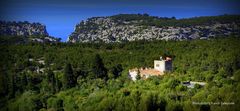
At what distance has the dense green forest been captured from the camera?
347 inches

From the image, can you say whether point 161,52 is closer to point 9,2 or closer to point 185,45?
point 185,45

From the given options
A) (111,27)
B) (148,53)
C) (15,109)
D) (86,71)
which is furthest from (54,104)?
(111,27)

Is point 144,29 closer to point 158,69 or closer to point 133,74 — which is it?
A: point 158,69

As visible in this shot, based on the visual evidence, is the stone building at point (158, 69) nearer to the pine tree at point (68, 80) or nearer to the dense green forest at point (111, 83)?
the dense green forest at point (111, 83)

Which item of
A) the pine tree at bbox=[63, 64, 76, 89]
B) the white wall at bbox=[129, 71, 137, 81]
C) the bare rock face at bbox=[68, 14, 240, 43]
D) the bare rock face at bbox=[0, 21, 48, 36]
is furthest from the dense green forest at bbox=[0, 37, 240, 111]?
the bare rock face at bbox=[68, 14, 240, 43]

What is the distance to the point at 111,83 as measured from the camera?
11.9 meters

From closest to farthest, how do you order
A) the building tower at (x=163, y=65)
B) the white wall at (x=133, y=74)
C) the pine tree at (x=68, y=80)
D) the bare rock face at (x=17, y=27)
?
Result: 1. the pine tree at (x=68, y=80)
2. the white wall at (x=133, y=74)
3. the bare rock face at (x=17, y=27)
4. the building tower at (x=163, y=65)

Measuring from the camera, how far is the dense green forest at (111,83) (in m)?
8.82

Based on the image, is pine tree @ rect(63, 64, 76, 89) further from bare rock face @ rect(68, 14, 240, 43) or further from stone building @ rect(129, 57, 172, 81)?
bare rock face @ rect(68, 14, 240, 43)

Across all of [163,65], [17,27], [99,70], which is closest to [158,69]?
[163,65]

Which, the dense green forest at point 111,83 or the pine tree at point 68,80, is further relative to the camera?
the pine tree at point 68,80

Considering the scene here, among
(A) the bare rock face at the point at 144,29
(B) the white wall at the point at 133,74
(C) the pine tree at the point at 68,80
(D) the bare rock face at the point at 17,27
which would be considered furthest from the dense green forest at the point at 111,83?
(A) the bare rock face at the point at 144,29

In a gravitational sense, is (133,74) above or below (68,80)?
below

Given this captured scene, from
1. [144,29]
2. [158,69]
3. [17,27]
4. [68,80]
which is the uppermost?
[17,27]
